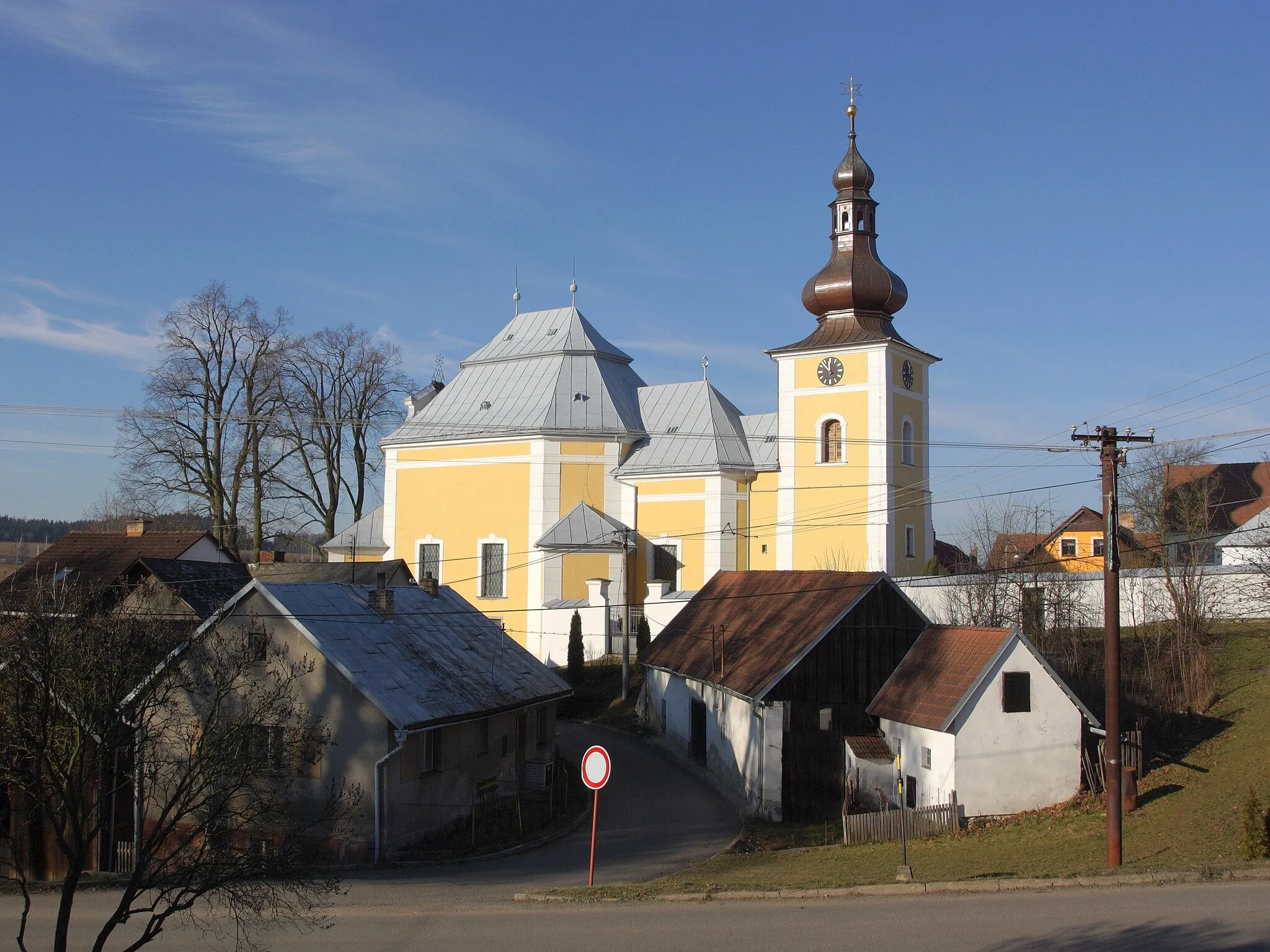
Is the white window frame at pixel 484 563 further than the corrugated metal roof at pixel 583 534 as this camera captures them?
Yes

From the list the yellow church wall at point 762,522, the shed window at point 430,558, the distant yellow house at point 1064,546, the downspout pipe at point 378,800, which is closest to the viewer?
the downspout pipe at point 378,800

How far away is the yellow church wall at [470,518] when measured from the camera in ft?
144

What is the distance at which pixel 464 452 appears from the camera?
45625 millimetres

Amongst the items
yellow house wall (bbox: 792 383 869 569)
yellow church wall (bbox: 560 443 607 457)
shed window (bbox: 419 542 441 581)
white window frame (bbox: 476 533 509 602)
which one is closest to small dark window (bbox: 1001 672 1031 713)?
yellow house wall (bbox: 792 383 869 569)

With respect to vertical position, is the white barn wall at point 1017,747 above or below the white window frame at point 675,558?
below

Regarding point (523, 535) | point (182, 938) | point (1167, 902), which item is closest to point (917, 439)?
point (523, 535)

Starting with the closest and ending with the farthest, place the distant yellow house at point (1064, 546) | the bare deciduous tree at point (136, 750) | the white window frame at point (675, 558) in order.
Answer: the bare deciduous tree at point (136, 750) → the distant yellow house at point (1064, 546) → the white window frame at point (675, 558)

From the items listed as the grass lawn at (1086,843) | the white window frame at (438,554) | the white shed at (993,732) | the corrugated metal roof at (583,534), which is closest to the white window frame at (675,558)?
the corrugated metal roof at (583,534)

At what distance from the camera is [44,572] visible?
100 feet

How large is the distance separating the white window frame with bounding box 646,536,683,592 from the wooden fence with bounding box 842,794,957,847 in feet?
70.7

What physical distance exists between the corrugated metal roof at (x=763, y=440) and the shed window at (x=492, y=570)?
32.9 feet

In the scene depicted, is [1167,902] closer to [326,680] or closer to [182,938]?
[182,938]

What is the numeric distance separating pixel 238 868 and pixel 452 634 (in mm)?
14859

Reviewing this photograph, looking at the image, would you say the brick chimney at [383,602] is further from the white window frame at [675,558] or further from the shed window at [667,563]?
the shed window at [667,563]
